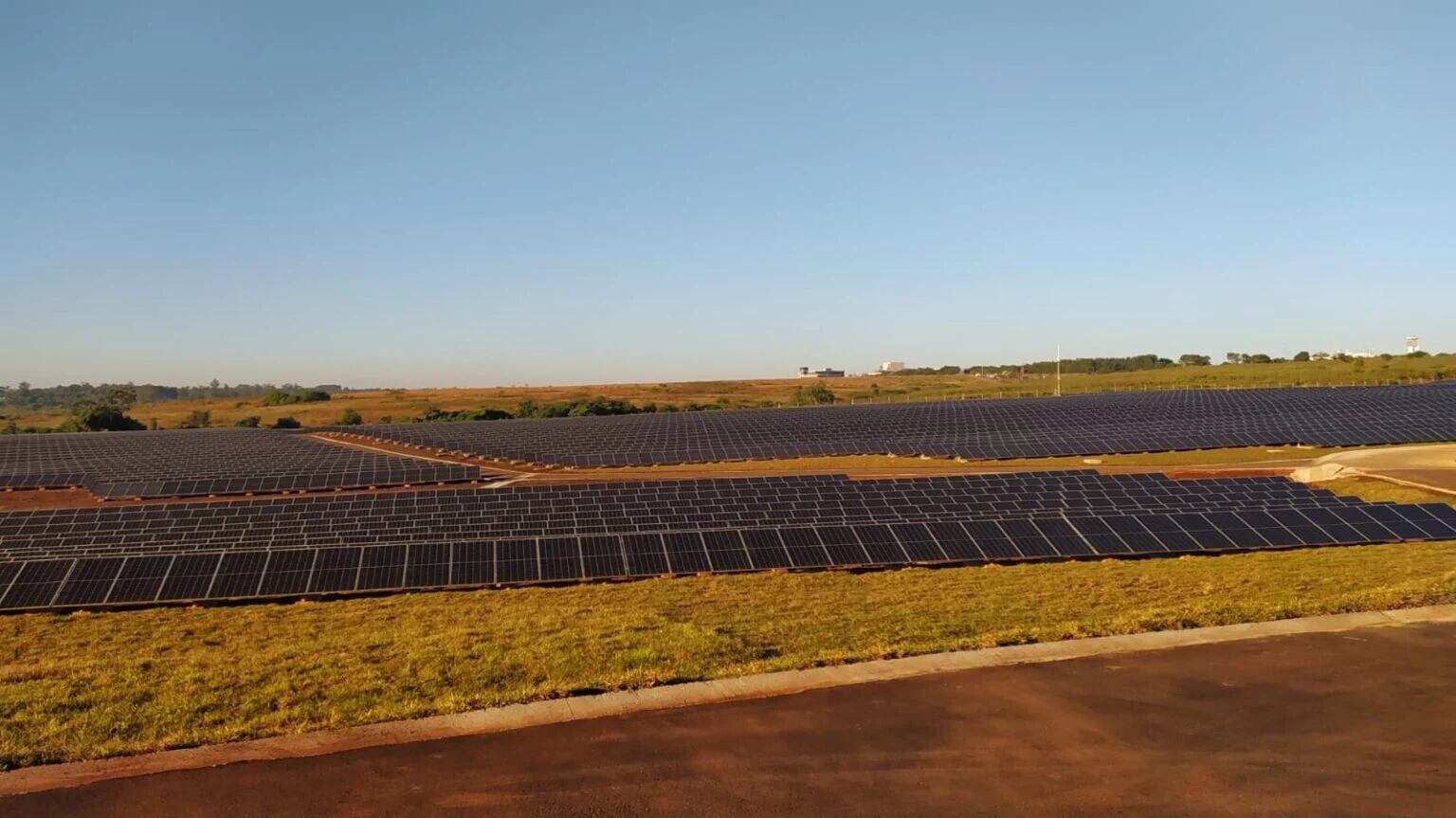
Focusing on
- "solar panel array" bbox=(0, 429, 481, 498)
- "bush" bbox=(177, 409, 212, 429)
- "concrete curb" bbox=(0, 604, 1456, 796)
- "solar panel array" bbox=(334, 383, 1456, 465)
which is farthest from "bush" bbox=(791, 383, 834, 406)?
"concrete curb" bbox=(0, 604, 1456, 796)

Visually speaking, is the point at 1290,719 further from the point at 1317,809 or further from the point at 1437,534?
the point at 1437,534

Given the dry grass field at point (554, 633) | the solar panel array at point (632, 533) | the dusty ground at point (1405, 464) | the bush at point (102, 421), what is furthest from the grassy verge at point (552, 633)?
the bush at point (102, 421)

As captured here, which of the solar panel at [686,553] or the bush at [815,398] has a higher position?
the bush at [815,398]

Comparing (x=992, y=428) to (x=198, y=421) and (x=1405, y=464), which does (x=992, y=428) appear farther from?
(x=198, y=421)

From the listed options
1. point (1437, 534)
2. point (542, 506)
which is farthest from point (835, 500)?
point (1437, 534)

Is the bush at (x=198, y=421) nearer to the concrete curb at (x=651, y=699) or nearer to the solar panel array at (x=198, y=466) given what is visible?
the solar panel array at (x=198, y=466)
